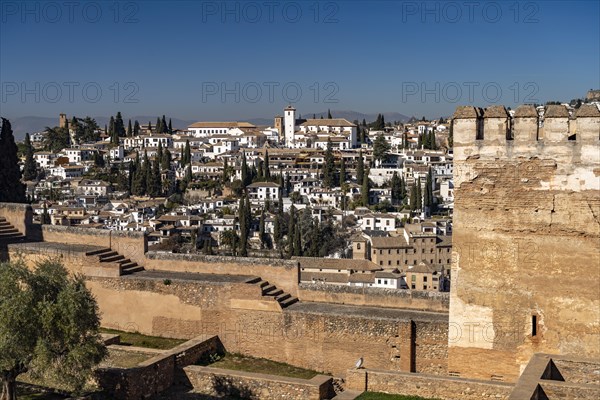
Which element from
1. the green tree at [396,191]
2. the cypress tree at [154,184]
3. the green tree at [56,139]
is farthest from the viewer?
the green tree at [56,139]

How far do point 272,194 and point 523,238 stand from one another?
3078 inches

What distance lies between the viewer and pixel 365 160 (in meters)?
107

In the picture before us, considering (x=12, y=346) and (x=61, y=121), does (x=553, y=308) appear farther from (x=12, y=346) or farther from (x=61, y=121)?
(x=61, y=121)

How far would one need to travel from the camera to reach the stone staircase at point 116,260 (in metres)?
15.6

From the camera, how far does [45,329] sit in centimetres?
1012

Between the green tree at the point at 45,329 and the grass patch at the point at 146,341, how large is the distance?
11.6 feet

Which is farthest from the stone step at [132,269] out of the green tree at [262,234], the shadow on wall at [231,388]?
the green tree at [262,234]

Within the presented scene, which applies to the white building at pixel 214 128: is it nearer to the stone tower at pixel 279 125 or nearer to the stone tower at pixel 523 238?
the stone tower at pixel 279 125

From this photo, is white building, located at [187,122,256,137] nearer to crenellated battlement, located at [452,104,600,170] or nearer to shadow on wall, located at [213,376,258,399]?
shadow on wall, located at [213,376,258,399]

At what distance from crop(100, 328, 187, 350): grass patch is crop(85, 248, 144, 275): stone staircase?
1.37 m

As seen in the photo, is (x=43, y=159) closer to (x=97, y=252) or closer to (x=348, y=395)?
(x=97, y=252)

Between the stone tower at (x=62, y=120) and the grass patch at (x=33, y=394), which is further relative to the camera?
the stone tower at (x=62, y=120)

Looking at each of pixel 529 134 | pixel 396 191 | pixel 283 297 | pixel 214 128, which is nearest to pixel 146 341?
pixel 283 297

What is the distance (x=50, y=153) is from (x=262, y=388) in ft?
364
